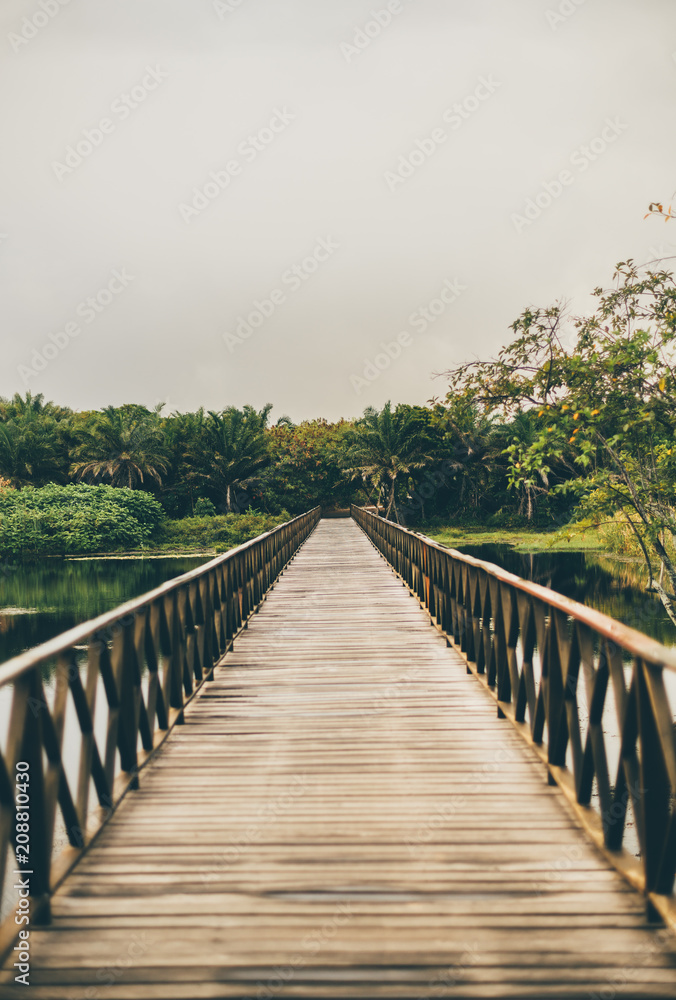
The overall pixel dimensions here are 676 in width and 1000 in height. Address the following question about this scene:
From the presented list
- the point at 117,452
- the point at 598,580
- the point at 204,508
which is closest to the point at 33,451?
the point at 117,452

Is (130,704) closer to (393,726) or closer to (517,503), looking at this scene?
(393,726)

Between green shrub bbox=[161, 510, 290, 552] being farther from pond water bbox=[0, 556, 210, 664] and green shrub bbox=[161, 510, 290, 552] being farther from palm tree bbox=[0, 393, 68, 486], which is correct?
palm tree bbox=[0, 393, 68, 486]

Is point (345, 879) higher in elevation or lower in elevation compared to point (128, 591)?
higher

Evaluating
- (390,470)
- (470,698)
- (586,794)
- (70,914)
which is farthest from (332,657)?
(390,470)

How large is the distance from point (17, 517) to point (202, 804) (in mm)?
33133

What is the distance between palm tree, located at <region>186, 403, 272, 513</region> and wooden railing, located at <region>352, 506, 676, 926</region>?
33.2 metres

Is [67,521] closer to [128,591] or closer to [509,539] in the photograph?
[128,591]

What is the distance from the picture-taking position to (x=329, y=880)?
2791 mm

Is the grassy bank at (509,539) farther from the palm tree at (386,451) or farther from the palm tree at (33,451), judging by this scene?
the palm tree at (33,451)

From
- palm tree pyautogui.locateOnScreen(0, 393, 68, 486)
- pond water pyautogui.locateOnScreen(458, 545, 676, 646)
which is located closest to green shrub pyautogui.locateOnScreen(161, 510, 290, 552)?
palm tree pyautogui.locateOnScreen(0, 393, 68, 486)

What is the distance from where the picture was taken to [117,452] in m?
38.6

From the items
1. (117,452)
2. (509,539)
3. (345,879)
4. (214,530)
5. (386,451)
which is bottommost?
(509,539)

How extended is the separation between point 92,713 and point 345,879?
1276 millimetres

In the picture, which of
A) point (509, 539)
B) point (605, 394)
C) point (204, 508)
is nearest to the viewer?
point (605, 394)
